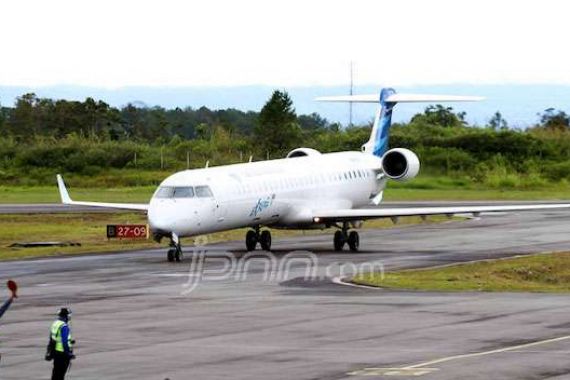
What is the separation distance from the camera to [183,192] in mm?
43688

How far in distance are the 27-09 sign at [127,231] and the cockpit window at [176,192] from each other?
32.2ft

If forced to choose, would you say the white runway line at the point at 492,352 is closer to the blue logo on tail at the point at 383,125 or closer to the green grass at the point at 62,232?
the green grass at the point at 62,232

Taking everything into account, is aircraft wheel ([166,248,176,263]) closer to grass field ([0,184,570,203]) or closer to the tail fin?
the tail fin

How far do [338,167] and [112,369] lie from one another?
28829mm

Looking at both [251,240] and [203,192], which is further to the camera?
[251,240]

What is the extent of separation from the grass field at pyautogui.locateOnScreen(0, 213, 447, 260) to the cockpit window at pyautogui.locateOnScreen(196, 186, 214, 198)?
21.9 feet

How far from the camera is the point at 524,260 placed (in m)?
42.0

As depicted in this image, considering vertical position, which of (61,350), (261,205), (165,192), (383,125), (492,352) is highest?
(383,125)

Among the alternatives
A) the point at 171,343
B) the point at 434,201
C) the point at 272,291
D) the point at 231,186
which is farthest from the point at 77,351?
the point at 434,201

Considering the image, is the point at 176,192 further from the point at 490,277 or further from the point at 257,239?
the point at 490,277

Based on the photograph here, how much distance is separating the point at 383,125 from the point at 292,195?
370 inches

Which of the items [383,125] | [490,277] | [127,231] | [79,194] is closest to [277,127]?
[79,194]

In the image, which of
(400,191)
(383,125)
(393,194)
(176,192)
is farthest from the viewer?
(400,191)

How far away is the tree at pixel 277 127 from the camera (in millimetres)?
108000
